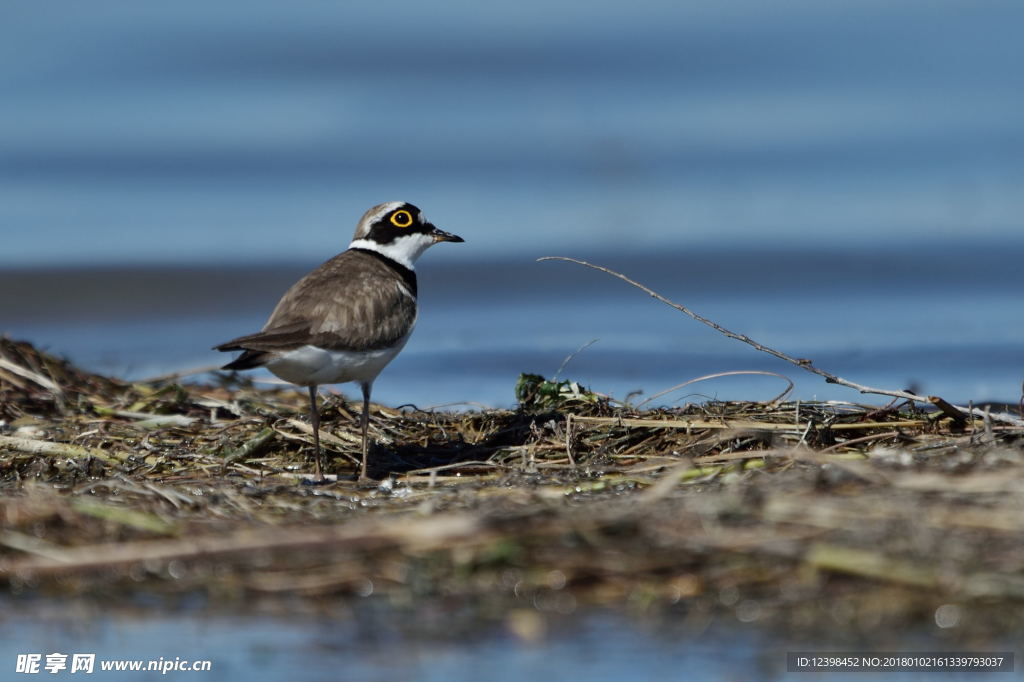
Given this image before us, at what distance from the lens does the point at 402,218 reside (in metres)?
8.81

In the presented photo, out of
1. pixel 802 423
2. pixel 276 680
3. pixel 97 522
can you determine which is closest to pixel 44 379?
pixel 97 522

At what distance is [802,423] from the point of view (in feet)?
22.7

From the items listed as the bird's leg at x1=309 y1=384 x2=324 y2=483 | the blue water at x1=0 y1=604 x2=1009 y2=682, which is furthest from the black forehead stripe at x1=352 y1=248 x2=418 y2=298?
the blue water at x1=0 y1=604 x2=1009 y2=682

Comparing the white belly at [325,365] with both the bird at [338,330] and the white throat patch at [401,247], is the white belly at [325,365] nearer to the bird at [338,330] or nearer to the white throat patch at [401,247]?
the bird at [338,330]

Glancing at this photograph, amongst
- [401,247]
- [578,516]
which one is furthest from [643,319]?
[578,516]

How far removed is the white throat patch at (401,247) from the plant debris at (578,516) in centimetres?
152

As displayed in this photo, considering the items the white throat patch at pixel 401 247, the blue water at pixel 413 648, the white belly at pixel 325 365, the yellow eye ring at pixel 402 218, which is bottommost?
the blue water at pixel 413 648

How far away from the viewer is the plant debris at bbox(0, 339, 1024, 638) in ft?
14.4

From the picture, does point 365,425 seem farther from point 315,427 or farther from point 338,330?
point 338,330

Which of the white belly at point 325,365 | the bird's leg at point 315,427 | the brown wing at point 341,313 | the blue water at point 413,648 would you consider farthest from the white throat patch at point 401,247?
the blue water at point 413,648

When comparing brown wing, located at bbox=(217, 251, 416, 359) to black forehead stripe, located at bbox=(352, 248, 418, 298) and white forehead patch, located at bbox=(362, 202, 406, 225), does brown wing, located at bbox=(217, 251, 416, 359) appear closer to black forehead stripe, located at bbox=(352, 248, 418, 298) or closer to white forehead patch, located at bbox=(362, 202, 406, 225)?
black forehead stripe, located at bbox=(352, 248, 418, 298)

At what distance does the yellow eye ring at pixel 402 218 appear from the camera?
879cm

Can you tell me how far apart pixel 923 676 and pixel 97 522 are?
9.53 ft

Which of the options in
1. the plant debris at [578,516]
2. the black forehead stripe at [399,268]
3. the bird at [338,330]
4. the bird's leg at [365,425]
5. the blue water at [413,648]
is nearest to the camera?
the blue water at [413,648]
